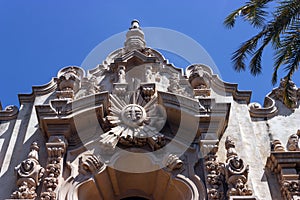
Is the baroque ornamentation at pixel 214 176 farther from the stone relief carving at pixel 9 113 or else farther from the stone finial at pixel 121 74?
the stone relief carving at pixel 9 113

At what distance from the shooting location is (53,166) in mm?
11484

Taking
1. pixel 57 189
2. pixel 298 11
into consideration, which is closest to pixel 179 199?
pixel 57 189

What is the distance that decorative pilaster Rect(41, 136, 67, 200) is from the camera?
1088 cm

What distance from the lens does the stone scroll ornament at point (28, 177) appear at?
35.3 ft

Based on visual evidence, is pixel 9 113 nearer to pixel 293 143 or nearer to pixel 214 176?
pixel 214 176

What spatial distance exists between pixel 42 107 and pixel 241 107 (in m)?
5.93

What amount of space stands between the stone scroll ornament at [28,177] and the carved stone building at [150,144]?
0.08 feet

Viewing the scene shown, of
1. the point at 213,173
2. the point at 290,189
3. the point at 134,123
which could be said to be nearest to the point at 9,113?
the point at 134,123

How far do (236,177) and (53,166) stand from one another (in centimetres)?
447

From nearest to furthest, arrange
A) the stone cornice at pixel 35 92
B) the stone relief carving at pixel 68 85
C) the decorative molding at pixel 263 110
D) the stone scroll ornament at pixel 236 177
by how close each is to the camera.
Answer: the stone scroll ornament at pixel 236 177 < the decorative molding at pixel 263 110 < the stone relief carving at pixel 68 85 < the stone cornice at pixel 35 92

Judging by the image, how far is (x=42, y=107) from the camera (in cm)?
1255

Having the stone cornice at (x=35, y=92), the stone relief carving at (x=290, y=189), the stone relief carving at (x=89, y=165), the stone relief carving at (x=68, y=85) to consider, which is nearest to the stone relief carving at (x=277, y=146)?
the stone relief carving at (x=290, y=189)

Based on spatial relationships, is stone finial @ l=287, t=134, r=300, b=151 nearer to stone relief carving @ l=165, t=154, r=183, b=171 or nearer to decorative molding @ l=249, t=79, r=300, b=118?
decorative molding @ l=249, t=79, r=300, b=118

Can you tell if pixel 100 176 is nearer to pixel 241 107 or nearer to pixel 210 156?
pixel 210 156
